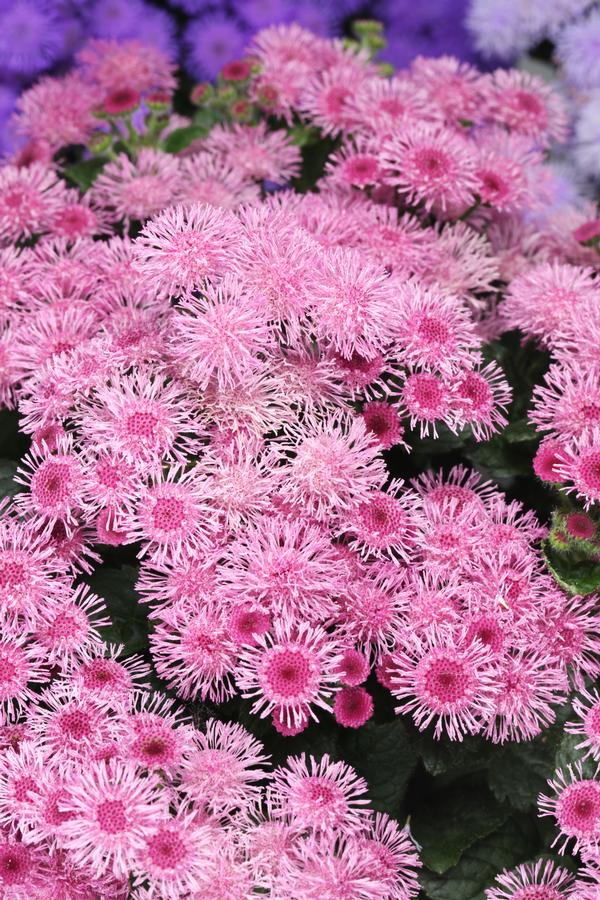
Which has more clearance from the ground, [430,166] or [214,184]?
[430,166]

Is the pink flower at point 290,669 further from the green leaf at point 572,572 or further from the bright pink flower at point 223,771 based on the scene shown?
the green leaf at point 572,572

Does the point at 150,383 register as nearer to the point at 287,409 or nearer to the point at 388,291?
the point at 287,409

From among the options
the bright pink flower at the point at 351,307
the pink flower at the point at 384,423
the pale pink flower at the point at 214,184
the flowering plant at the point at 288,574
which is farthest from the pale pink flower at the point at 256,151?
the pink flower at the point at 384,423

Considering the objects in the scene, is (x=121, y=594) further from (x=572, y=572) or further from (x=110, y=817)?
(x=572, y=572)

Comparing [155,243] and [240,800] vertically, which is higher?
[155,243]

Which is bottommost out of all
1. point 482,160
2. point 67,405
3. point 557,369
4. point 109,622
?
point 109,622

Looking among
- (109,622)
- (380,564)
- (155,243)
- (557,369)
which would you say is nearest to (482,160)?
(557,369)

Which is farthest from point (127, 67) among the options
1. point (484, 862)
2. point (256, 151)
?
point (484, 862)

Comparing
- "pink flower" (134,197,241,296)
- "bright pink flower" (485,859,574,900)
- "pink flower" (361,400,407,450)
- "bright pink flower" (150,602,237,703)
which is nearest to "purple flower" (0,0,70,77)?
"pink flower" (134,197,241,296)
